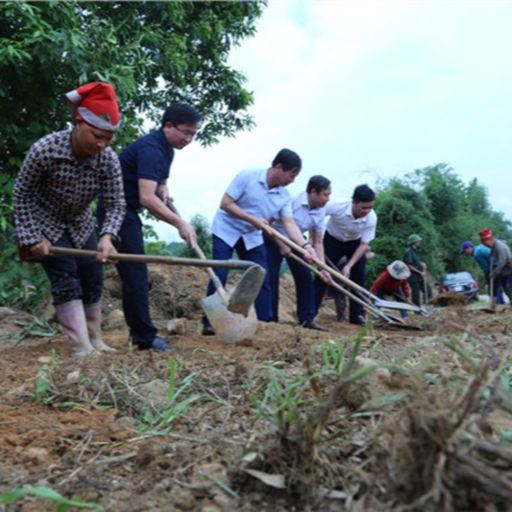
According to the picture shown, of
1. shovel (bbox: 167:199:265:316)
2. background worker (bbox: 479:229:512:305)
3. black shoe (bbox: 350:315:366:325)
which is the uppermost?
background worker (bbox: 479:229:512:305)

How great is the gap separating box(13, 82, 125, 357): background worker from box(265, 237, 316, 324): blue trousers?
237cm

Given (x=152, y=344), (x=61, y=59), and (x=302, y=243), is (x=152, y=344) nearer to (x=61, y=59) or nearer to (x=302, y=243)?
(x=302, y=243)

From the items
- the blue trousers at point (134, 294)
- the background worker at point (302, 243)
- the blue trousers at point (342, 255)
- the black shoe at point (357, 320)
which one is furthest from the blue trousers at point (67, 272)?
the black shoe at point (357, 320)

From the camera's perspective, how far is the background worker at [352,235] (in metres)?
6.51

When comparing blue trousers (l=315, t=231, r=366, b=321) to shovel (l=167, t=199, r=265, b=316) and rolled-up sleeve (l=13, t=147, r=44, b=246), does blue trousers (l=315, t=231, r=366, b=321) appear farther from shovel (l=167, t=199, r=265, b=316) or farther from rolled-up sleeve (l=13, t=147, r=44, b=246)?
rolled-up sleeve (l=13, t=147, r=44, b=246)

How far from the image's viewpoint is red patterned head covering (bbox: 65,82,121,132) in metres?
3.26

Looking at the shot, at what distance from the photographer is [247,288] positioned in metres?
3.59

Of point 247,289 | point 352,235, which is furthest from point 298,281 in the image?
point 247,289

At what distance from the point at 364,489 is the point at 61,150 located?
2.56 m

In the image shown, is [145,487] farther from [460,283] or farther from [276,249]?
[460,283]

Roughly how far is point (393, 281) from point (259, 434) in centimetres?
721

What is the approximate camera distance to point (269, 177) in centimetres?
515

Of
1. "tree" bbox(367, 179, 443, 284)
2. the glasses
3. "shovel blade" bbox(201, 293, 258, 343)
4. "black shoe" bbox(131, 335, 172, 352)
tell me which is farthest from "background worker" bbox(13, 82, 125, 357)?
"tree" bbox(367, 179, 443, 284)

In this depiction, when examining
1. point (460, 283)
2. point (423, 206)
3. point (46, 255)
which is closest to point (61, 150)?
point (46, 255)
